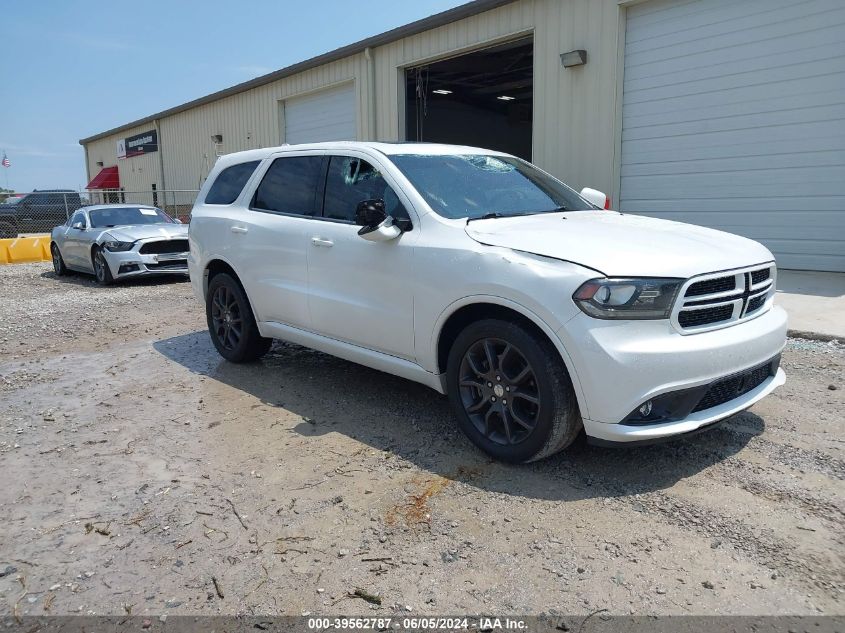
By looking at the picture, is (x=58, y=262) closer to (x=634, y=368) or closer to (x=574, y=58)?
(x=574, y=58)

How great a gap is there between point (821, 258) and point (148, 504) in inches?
354

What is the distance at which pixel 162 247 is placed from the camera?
457 inches

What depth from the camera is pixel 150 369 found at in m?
5.83

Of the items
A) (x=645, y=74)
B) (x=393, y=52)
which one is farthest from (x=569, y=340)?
(x=393, y=52)

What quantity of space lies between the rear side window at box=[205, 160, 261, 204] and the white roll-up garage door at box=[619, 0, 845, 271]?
7050mm

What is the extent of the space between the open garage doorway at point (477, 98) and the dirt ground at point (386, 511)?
398 inches

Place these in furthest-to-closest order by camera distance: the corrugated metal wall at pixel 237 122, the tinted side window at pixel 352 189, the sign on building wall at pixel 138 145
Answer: the sign on building wall at pixel 138 145 < the corrugated metal wall at pixel 237 122 < the tinted side window at pixel 352 189

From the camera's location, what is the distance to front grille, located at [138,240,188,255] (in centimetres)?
1145

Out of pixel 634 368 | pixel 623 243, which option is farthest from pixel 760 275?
pixel 634 368

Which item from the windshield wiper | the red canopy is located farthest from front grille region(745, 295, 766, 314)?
the red canopy

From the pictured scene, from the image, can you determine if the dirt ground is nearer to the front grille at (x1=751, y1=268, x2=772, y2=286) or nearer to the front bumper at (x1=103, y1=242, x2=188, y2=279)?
the front grille at (x1=751, y1=268, x2=772, y2=286)

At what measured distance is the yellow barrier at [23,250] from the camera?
1673cm

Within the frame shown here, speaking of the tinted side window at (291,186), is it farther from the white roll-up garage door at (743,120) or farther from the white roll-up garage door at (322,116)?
the white roll-up garage door at (322,116)

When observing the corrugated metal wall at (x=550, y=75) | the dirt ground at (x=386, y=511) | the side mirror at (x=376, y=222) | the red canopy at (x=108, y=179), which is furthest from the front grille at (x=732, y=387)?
the red canopy at (x=108, y=179)
